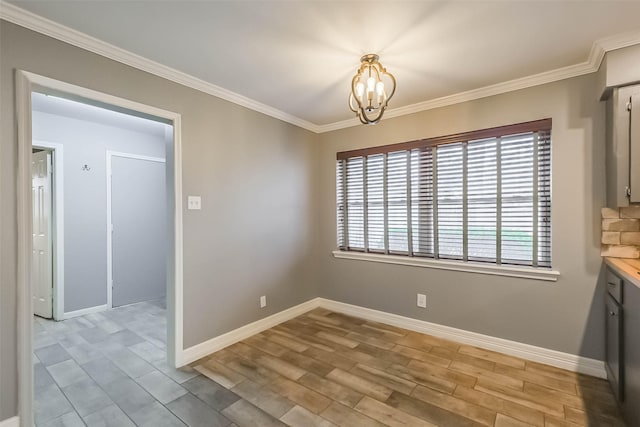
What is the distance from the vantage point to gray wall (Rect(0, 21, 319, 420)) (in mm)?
1686

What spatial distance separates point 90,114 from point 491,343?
17.0 feet

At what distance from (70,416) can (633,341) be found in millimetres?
3427

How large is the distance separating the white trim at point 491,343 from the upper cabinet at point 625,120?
1.29 metres

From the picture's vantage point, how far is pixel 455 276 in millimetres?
2912

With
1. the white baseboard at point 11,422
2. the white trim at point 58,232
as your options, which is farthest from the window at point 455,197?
the white trim at point 58,232

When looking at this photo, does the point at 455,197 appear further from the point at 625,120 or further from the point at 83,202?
the point at 83,202

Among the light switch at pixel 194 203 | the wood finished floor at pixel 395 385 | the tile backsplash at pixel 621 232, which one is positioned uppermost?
the light switch at pixel 194 203

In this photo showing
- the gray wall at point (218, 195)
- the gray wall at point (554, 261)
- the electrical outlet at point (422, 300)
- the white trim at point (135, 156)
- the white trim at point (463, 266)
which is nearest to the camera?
the gray wall at point (218, 195)

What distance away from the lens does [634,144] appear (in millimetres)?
1898

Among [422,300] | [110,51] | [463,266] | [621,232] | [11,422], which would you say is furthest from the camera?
[422,300]

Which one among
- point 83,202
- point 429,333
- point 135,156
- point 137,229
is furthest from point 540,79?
point 83,202

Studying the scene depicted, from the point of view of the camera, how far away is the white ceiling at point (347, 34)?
1.66 metres

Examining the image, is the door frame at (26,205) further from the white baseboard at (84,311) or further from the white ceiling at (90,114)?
the white baseboard at (84,311)

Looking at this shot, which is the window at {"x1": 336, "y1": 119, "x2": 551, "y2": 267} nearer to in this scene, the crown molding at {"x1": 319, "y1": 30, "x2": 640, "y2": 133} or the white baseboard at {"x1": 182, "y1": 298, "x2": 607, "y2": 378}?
the crown molding at {"x1": 319, "y1": 30, "x2": 640, "y2": 133}
